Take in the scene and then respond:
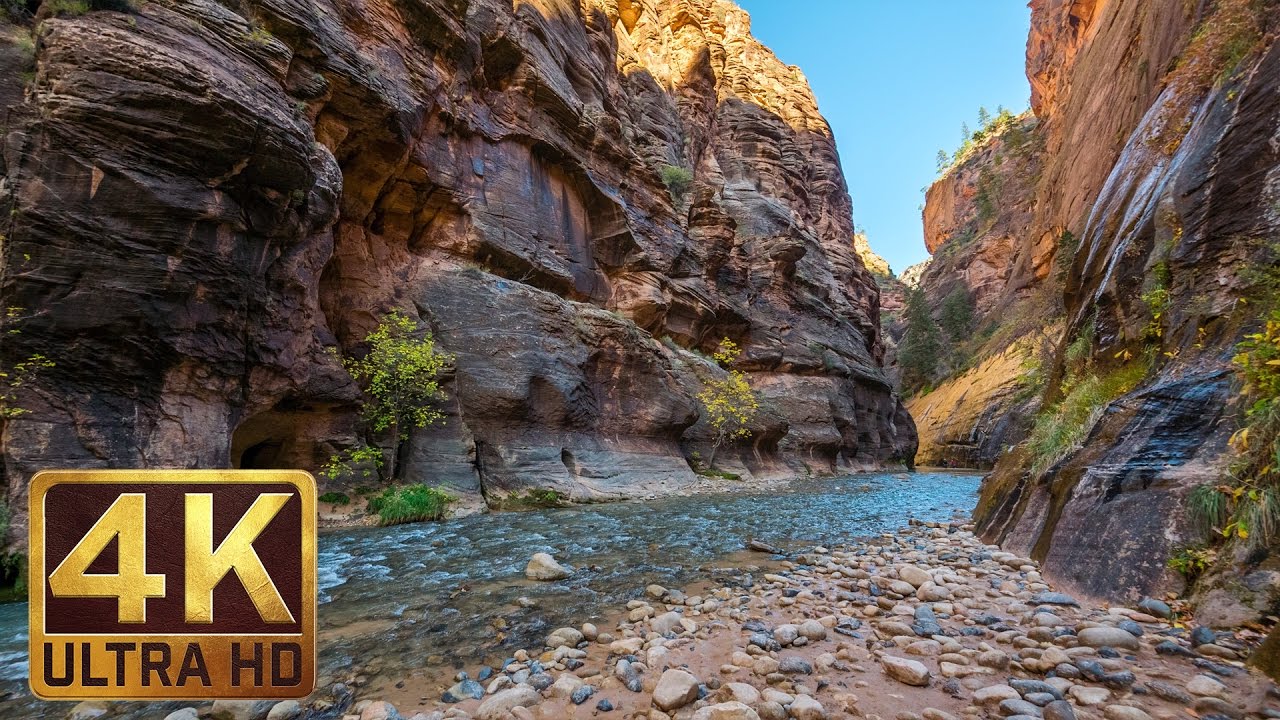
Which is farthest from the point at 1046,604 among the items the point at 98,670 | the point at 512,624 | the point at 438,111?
the point at 438,111

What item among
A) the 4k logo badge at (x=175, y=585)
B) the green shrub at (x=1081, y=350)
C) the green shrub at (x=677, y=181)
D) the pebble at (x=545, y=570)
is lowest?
the pebble at (x=545, y=570)

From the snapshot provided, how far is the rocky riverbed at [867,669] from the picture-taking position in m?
2.85

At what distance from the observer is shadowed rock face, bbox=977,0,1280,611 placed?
4453mm

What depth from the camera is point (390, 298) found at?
16.9m

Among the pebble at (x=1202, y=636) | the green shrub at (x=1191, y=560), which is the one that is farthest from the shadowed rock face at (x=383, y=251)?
the green shrub at (x=1191, y=560)

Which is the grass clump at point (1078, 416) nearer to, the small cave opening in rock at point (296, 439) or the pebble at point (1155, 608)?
the pebble at point (1155, 608)

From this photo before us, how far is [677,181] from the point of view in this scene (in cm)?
3416

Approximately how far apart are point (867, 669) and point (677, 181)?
3376 cm

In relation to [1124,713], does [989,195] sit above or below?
above

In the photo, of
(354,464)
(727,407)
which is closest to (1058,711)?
(354,464)

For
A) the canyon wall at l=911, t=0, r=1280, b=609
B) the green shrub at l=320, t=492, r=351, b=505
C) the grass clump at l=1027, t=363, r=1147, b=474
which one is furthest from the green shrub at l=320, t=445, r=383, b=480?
the grass clump at l=1027, t=363, r=1147, b=474

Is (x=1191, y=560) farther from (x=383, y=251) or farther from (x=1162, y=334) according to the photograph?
(x=383, y=251)

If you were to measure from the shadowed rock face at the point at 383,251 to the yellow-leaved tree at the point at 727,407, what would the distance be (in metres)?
1.29

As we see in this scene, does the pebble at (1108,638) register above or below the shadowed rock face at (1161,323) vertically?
below
